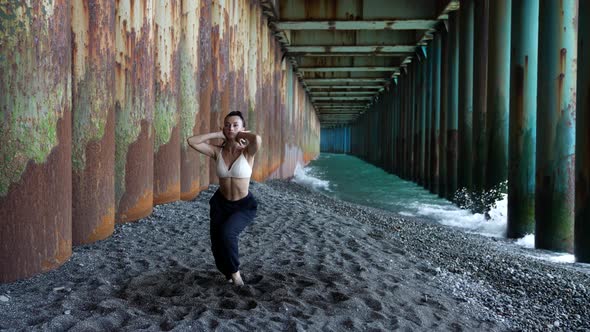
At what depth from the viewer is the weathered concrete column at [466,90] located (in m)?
13.9

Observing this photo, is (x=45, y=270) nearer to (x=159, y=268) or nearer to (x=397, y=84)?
(x=159, y=268)

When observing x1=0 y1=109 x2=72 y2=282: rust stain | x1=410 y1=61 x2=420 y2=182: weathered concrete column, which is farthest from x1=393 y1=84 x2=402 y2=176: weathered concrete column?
x1=0 y1=109 x2=72 y2=282: rust stain

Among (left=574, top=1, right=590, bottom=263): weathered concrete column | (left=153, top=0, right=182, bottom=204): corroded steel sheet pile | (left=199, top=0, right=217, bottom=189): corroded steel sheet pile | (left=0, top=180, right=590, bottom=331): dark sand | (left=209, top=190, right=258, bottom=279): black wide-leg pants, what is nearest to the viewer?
(left=0, top=180, right=590, bottom=331): dark sand

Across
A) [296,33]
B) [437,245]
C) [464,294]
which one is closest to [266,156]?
[296,33]

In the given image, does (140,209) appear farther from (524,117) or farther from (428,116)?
(428,116)

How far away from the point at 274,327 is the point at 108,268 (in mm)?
2054

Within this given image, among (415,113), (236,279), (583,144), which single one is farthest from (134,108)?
(415,113)

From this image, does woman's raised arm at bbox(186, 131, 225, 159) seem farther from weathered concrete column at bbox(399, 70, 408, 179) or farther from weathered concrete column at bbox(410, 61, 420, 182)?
weathered concrete column at bbox(399, 70, 408, 179)

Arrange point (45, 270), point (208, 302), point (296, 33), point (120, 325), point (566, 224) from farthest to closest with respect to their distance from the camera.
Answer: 1. point (296, 33)
2. point (566, 224)
3. point (45, 270)
4. point (208, 302)
5. point (120, 325)

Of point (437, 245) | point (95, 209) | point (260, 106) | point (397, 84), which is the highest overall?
point (397, 84)

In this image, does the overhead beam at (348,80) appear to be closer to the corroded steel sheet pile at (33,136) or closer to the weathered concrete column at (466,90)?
the weathered concrete column at (466,90)

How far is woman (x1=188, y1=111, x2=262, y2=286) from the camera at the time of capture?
14.6 ft

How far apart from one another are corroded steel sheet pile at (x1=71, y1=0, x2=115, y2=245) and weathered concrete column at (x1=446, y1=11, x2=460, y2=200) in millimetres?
11767

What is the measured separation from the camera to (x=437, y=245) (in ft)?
23.2
